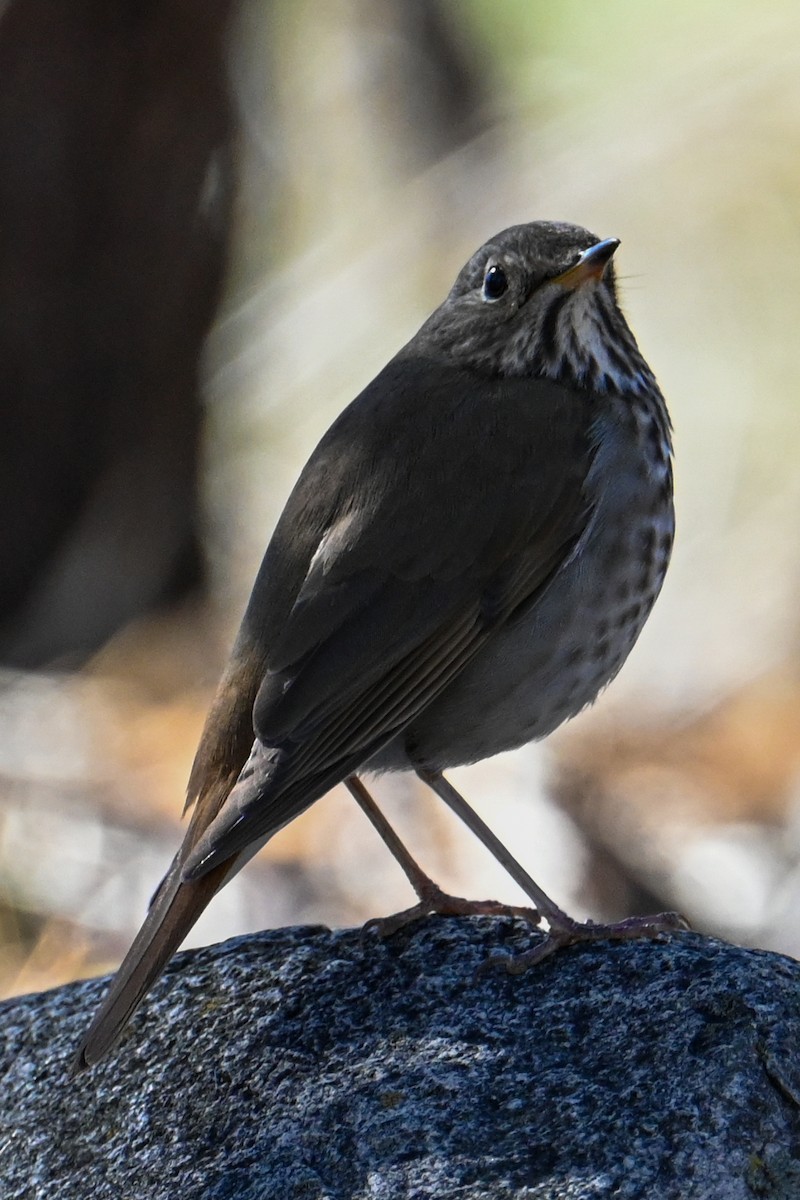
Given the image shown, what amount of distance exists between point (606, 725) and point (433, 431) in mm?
2868

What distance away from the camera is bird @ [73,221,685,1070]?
3584 mm

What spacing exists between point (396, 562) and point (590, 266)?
0.88m

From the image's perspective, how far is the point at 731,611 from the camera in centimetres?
663

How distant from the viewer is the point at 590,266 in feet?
13.3

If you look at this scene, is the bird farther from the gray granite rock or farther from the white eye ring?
the gray granite rock

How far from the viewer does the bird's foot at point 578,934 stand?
356cm

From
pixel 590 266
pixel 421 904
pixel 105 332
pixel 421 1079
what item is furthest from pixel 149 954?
pixel 105 332

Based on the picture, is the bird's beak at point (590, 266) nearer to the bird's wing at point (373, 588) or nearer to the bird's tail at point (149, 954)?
the bird's wing at point (373, 588)

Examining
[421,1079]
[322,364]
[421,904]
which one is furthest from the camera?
[322,364]

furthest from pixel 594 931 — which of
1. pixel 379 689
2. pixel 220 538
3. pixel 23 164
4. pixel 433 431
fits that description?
pixel 23 164

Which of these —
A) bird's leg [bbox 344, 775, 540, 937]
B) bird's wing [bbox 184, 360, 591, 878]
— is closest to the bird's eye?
bird's wing [bbox 184, 360, 591, 878]

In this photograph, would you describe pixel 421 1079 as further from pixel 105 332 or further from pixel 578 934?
Answer: pixel 105 332

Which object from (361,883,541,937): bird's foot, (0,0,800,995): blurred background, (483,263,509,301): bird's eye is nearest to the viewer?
(361,883,541,937): bird's foot

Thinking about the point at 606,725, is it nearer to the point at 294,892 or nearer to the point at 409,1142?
the point at 294,892
